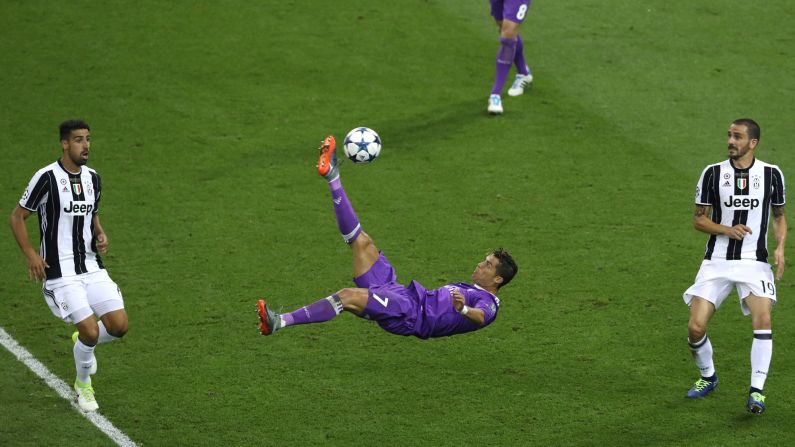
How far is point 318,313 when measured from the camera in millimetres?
8641

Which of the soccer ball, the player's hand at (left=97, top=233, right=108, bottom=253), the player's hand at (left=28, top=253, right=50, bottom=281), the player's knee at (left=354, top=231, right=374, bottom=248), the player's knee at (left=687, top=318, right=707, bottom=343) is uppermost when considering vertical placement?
the soccer ball

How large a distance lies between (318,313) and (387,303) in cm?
54

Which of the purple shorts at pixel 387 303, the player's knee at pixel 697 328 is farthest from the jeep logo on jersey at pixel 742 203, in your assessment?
the purple shorts at pixel 387 303

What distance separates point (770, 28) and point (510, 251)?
7770 millimetres

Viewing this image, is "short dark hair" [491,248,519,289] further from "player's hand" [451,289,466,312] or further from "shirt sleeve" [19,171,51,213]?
"shirt sleeve" [19,171,51,213]

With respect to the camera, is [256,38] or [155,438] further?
[256,38]

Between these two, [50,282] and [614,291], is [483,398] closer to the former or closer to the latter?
[614,291]

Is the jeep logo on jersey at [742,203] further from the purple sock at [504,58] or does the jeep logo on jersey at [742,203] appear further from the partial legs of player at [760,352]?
the purple sock at [504,58]

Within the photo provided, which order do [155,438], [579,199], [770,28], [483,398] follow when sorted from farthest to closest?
[770,28] → [579,199] → [483,398] → [155,438]

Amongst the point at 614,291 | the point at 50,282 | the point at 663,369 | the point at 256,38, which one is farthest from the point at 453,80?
the point at 50,282

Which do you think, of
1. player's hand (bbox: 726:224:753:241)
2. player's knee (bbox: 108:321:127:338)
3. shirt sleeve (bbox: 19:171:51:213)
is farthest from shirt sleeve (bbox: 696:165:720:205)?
shirt sleeve (bbox: 19:171:51:213)

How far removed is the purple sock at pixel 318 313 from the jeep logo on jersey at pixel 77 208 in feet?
6.17

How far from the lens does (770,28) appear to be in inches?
698

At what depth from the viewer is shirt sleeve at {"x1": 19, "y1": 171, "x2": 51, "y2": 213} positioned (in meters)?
9.05
